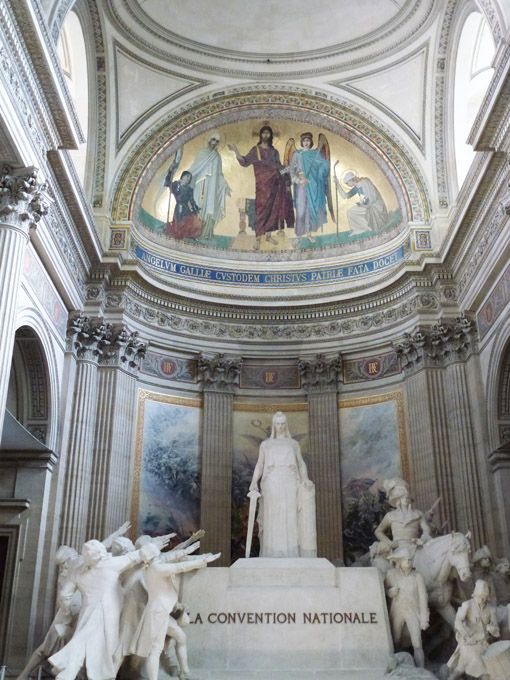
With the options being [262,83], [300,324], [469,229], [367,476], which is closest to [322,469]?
[367,476]

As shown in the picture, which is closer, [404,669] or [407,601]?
[404,669]

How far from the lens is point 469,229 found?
15414 millimetres

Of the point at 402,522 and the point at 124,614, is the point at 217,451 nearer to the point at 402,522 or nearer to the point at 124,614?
the point at 402,522

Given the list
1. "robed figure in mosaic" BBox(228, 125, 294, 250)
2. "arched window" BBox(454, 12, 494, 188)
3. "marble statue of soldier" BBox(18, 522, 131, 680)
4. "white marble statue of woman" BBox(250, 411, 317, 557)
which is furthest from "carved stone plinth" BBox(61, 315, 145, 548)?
"arched window" BBox(454, 12, 494, 188)

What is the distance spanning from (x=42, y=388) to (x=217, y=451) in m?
4.66

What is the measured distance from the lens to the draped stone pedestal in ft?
29.6

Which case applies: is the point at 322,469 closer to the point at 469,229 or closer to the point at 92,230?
the point at 469,229

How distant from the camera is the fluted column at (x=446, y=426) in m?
15.1

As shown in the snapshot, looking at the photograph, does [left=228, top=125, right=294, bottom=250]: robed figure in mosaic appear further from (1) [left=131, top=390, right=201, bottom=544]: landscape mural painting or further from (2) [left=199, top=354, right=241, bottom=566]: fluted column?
(1) [left=131, top=390, right=201, bottom=544]: landscape mural painting

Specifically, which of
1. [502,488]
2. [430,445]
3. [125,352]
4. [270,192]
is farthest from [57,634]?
[270,192]

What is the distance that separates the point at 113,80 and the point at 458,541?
1366 centimetres

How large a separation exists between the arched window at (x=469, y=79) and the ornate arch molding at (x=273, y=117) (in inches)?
48.7

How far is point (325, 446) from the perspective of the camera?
17.8 m

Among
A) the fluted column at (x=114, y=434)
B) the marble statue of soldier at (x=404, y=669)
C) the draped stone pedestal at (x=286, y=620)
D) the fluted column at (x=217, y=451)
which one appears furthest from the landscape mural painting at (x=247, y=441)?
the marble statue of soldier at (x=404, y=669)
